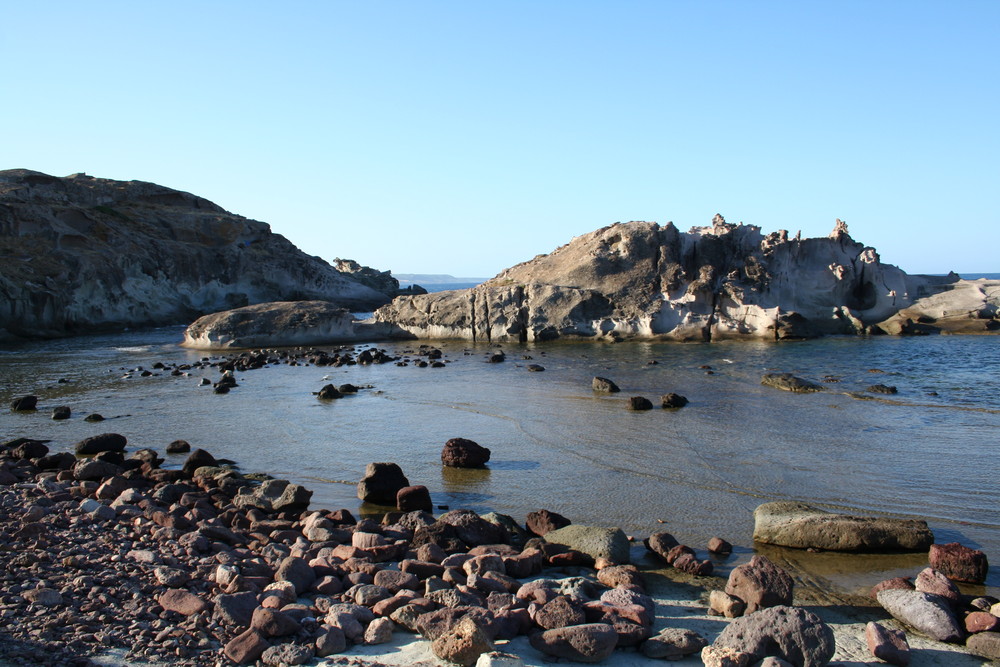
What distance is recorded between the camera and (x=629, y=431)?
52.5 ft

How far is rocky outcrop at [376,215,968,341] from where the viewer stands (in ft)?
124

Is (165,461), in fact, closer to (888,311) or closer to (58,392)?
(58,392)

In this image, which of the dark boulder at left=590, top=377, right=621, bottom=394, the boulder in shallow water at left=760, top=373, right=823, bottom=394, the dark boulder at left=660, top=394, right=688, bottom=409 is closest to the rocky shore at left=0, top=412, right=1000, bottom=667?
the dark boulder at left=660, top=394, right=688, bottom=409

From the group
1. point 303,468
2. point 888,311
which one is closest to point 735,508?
point 303,468

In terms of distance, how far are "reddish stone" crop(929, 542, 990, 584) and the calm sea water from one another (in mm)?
228

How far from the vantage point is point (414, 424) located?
1755 centimetres

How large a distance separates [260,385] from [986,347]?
30.9 meters

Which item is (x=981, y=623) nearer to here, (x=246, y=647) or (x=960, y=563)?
(x=960, y=563)

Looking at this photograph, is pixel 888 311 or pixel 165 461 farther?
pixel 888 311

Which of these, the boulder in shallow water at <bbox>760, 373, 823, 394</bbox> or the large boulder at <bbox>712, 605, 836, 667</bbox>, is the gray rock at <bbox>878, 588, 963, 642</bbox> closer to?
the large boulder at <bbox>712, 605, 836, 667</bbox>

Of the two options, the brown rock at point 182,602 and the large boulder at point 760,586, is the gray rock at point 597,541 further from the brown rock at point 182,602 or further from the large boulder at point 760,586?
the brown rock at point 182,602

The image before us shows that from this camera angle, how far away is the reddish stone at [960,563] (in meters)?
7.75

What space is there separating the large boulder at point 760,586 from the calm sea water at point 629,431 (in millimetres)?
1264

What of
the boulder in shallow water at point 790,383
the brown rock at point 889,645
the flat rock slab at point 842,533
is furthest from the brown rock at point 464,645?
the boulder in shallow water at point 790,383
